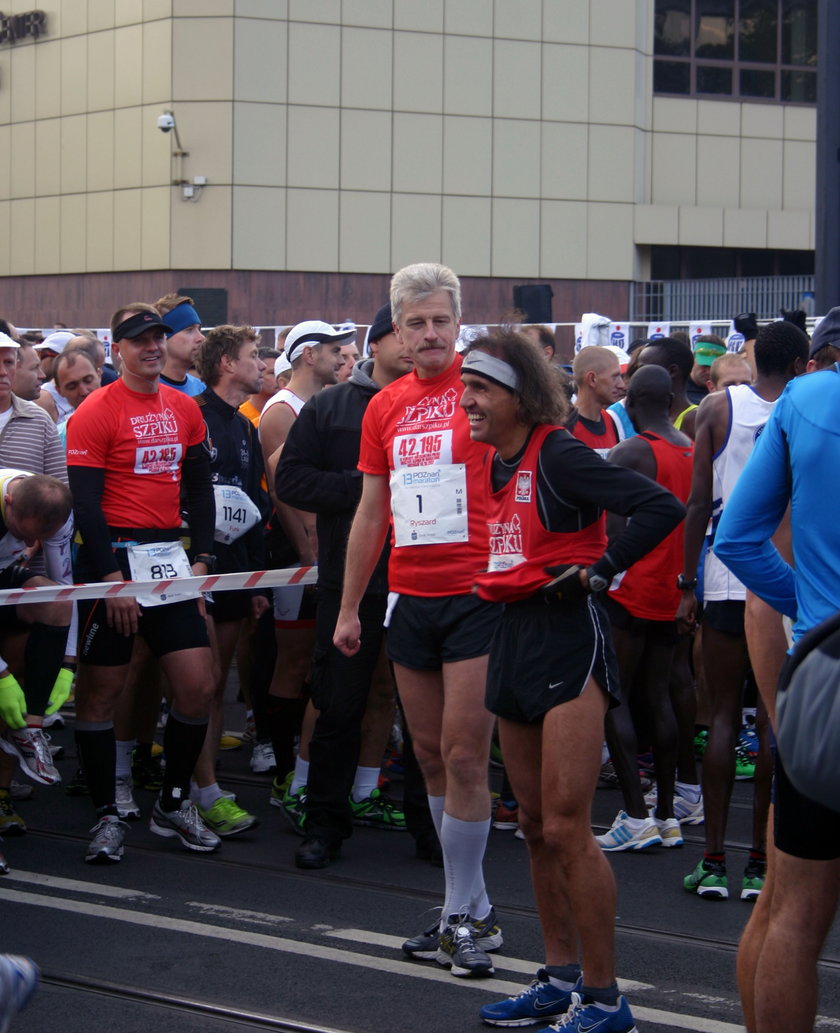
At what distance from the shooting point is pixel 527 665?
4570 millimetres

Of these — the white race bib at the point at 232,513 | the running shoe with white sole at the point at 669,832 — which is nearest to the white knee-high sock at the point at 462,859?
the running shoe with white sole at the point at 669,832

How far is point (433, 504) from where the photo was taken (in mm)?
5504

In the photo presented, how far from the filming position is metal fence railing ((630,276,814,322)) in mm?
29906

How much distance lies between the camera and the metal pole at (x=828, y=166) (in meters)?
10.3

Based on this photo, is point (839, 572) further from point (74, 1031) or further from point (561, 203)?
point (561, 203)

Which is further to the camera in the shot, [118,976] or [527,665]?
[118,976]

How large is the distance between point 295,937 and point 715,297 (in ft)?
88.0

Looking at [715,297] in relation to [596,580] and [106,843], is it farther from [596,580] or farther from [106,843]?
[596,580]

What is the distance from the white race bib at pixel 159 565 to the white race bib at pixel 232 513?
76cm

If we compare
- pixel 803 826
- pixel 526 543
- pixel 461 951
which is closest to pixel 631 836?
pixel 461 951

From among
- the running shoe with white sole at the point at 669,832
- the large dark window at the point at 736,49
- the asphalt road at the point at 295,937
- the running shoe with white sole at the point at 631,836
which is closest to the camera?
the asphalt road at the point at 295,937

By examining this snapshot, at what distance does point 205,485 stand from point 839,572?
3976mm

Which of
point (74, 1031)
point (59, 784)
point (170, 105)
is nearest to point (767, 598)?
→ point (74, 1031)

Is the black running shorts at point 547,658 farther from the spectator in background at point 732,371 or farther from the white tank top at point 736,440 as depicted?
the spectator in background at point 732,371
